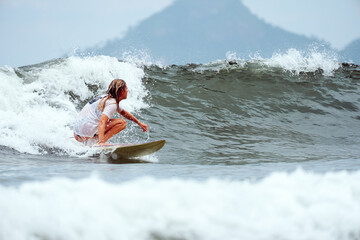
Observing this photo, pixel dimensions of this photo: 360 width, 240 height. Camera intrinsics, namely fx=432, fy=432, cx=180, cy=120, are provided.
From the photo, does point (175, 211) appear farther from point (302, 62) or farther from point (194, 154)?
point (302, 62)

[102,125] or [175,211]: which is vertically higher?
[102,125]

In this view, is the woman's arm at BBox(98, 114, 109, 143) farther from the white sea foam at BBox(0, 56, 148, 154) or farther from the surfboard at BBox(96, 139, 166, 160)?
the white sea foam at BBox(0, 56, 148, 154)

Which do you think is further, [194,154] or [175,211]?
[194,154]

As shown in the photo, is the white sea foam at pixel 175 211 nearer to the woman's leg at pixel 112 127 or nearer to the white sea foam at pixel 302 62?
the woman's leg at pixel 112 127

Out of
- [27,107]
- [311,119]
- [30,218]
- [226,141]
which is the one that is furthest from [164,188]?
[311,119]

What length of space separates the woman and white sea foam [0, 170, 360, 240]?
279cm

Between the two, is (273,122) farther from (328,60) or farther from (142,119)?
(328,60)

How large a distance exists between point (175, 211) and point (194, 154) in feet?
12.7

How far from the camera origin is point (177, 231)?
7.22ft

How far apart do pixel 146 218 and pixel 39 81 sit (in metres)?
7.52

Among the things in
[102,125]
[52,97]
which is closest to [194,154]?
[102,125]

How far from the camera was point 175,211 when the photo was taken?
2.33 meters

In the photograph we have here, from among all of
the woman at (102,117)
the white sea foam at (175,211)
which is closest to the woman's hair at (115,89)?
the woman at (102,117)

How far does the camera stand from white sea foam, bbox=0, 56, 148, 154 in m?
6.17
